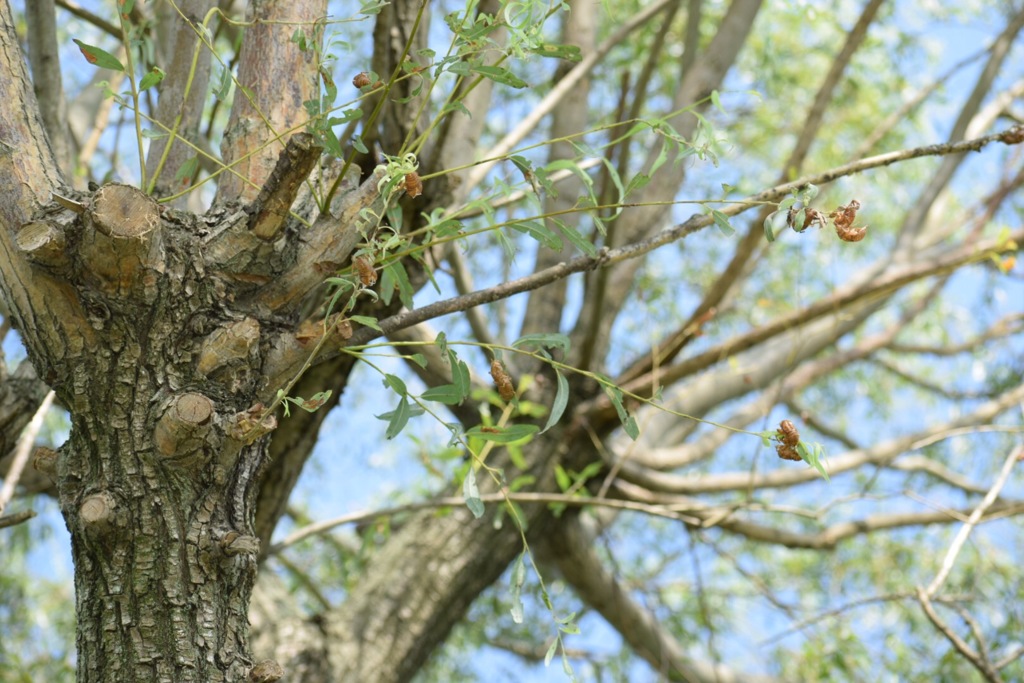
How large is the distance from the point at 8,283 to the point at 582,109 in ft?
7.14

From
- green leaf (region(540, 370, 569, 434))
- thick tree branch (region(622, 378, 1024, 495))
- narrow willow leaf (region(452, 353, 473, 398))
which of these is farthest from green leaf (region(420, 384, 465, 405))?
thick tree branch (region(622, 378, 1024, 495))

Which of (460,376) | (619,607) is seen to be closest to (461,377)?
(460,376)

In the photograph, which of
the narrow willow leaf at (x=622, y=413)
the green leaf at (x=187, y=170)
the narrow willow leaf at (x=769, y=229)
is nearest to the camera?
the narrow willow leaf at (x=769, y=229)

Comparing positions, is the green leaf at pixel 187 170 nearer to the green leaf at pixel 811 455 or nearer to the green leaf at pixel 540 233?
the green leaf at pixel 540 233

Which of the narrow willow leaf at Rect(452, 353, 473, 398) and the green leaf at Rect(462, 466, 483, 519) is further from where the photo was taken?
the narrow willow leaf at Rect(452, 353, 473, 398)

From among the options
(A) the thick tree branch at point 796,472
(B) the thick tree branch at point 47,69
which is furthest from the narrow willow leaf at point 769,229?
(A) the thick tree branch at point 796,472

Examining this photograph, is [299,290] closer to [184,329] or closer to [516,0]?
[184,329]

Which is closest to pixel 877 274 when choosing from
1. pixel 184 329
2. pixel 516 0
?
pixel 516 0

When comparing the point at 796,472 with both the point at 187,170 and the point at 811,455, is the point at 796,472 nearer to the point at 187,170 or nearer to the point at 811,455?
the point at 811,455

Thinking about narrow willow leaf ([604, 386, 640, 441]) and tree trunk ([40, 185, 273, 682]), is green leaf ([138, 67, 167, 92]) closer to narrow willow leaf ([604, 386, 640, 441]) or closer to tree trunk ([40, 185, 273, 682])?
tree trunk ([40, 185, 273, 682])

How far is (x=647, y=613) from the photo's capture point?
334 cm

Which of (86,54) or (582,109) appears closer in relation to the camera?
(86,54)

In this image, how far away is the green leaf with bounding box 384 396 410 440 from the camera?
1.28 meters

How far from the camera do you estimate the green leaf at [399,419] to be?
4.18 feet
